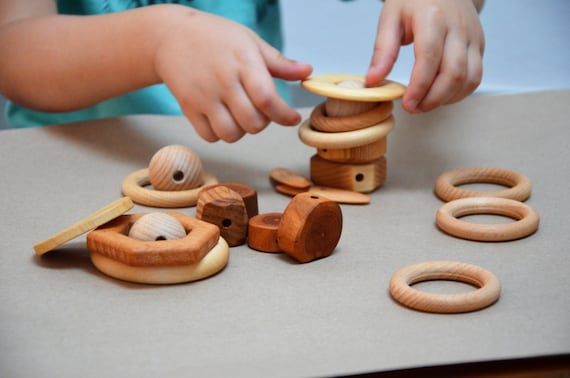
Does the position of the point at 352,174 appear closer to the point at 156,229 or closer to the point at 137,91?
the point at 156,229

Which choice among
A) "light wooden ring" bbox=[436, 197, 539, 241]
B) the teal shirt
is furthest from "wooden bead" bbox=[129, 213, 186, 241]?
the teal shirt

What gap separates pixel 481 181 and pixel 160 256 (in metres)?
0.41

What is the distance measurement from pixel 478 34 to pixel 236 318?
1.63 ft

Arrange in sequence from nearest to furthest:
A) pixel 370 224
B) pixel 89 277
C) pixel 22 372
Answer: pixel 22 372 → pixel 89 277 → pixel 370 224

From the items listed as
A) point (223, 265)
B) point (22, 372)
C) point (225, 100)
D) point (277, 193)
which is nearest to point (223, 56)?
point (225, 100)

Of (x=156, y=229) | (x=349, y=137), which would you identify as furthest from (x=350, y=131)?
(x=156, y=229)

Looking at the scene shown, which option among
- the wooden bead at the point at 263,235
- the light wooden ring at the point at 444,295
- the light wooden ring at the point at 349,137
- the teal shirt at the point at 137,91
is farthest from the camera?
the teal shirt at the point at 137,91

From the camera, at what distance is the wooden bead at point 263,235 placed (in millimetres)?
671

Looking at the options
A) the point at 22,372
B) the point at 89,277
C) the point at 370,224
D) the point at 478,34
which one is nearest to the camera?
the point at 22,372

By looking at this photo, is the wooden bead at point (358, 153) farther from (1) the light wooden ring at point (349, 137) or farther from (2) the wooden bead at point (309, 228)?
(2) the wooden bead at point (309, 228)

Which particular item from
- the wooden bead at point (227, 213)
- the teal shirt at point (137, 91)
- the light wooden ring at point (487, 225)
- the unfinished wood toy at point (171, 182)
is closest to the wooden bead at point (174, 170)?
the unfinished wood toy at point (171, 182)

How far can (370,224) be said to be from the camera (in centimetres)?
74

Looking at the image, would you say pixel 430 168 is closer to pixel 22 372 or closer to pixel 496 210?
pixel 496 210

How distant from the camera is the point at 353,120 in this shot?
0.78 m
